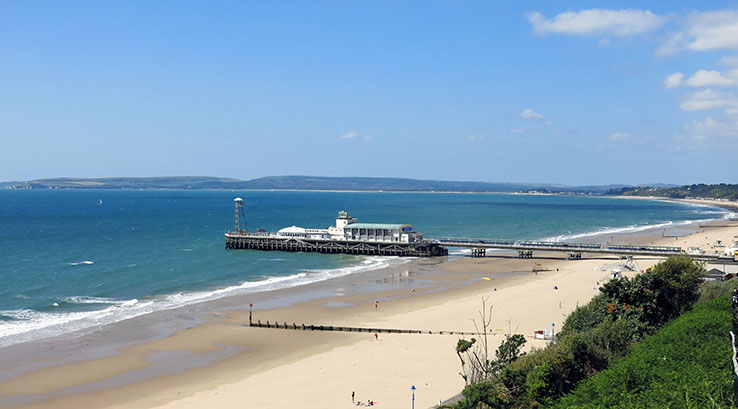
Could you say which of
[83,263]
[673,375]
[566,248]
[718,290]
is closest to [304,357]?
[673,375]

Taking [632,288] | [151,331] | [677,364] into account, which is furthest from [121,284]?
[677,364]

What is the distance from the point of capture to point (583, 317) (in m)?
36.4

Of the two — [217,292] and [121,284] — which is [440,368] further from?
[121,284]

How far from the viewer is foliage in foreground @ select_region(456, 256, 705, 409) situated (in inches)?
968

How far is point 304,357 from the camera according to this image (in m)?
38.3

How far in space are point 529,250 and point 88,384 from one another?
65.6 meters

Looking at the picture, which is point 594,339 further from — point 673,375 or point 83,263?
point 83,263

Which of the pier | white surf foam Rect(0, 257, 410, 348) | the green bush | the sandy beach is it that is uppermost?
the green bush

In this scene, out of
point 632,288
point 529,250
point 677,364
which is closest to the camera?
point 677,364

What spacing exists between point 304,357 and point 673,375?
22993mm

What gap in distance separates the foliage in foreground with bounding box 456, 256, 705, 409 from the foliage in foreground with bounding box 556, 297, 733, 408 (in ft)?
4.96

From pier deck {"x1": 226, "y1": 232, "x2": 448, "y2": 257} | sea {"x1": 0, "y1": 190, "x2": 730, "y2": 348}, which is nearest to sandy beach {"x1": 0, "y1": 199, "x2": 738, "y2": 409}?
sea {"x1": 0, "y1": 190, "x2": 730, "y2": 348}

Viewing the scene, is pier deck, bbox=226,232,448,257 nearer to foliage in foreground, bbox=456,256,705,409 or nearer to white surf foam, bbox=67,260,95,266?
white surf foam, bbox=67,260,95,266

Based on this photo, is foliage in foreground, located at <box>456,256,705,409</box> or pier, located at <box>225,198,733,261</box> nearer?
foliage in foreground, located at <box>456,256,705,409</box>
